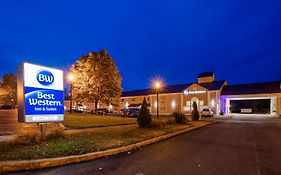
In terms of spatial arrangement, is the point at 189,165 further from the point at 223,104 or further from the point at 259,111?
the point at 259,111

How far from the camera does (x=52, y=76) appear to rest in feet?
34.0

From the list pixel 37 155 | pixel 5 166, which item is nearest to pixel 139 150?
pixel 37 155

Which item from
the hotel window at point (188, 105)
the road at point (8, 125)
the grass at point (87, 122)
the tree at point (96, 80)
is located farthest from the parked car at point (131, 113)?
the hotel window at point (188, 105)

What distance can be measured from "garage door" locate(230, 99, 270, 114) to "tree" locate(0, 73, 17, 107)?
205 ft

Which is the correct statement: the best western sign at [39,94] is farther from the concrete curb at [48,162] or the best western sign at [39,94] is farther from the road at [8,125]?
the road at [8,125]

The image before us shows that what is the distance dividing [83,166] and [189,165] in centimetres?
327

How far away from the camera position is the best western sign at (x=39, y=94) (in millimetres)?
9117

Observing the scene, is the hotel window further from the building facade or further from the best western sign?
the best western sign

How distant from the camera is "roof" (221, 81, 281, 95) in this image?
155 feet

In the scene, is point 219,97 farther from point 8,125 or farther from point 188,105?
point 8,125

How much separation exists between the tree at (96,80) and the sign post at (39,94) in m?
22.9

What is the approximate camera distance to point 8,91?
196ft

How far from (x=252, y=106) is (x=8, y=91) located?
68518mm

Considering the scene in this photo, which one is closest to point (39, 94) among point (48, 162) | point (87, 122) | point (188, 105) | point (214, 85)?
point (48, 162)
